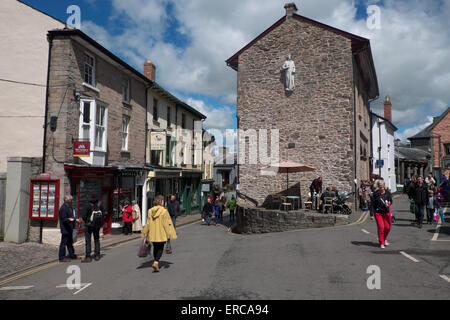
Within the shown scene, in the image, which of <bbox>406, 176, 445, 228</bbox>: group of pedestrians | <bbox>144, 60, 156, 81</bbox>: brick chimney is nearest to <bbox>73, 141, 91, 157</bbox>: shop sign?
<bbox>144, 60, 156, 81</bbox>: brick chimney

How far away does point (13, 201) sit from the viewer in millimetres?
11961

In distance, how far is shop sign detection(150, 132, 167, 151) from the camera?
19328 mm

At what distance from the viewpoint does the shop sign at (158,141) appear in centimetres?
1933

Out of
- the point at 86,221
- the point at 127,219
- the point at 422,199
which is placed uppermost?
the point at 422,199

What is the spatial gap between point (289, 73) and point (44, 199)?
13.1 meters

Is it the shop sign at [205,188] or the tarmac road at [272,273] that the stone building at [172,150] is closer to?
the shop sign at [205,188]

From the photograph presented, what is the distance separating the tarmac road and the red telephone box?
134 inches

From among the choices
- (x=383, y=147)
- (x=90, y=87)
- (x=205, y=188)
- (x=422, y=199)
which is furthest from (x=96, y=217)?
(x=383, y=147)

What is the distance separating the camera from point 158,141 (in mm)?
19406

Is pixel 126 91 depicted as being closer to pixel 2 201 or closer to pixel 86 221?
pixel 2 201

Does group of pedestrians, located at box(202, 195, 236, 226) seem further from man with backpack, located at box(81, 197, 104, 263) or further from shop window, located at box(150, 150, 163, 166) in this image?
man with backpack, located at box(81, 197, 104, 263)
